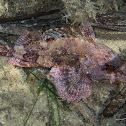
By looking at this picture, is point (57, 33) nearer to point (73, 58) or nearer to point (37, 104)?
point (73, 58)

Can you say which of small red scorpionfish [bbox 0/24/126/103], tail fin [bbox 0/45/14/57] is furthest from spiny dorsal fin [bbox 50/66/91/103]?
tail fin [bbox 0/45/14/57]

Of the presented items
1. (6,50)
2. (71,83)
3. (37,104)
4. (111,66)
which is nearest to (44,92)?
(37,104)

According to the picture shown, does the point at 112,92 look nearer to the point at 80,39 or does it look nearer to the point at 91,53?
the point at 91,53

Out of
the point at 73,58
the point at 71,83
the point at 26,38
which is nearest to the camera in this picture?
the point at 73,58

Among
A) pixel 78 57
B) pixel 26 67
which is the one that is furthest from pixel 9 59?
pixel 78 57

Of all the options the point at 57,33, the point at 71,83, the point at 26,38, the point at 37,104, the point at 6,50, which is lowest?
the point at 37,104

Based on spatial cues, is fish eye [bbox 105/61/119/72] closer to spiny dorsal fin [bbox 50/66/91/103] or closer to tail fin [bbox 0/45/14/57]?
spiny dorsal fin [bbox 50/66/91/103]

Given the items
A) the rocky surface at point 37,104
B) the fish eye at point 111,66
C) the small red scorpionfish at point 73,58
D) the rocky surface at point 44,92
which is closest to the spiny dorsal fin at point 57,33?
the small red scorpionfish at point 73,58

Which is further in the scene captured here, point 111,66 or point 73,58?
point 73,58
